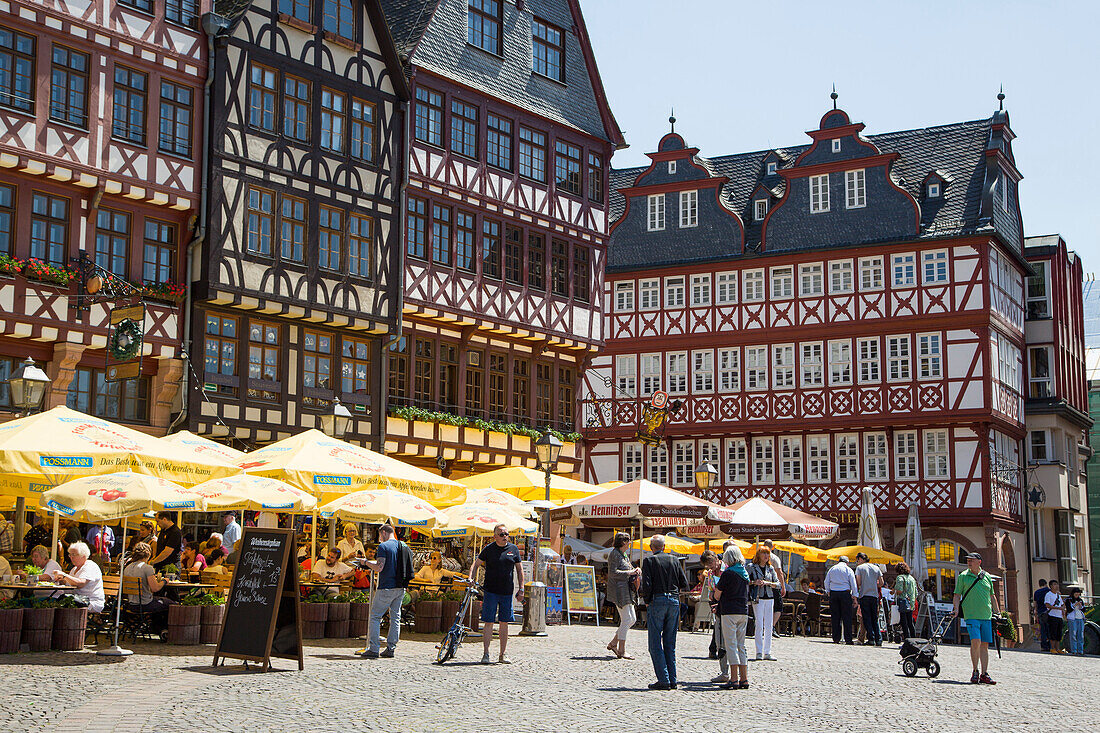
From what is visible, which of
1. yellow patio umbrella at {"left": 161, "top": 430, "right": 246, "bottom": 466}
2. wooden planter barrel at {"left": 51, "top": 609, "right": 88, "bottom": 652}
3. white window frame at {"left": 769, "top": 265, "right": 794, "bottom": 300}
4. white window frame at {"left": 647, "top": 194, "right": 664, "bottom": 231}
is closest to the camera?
wooden planter barrel at {"left": 51, "top": 609, "right": 88, "bottom": 652}

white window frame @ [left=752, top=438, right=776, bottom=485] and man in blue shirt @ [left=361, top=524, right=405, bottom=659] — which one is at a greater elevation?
white window frame @ [left=752, top=438, right=776, bottom=485]

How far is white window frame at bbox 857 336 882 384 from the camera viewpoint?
45.0 m

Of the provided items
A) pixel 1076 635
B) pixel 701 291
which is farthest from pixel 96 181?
pixel 701 291

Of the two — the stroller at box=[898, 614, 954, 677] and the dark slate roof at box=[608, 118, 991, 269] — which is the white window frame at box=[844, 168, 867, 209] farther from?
the stroller at box=[898, 614, 954, 677]

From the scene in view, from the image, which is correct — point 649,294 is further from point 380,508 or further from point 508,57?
point 380,508

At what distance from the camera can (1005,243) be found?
149 ft

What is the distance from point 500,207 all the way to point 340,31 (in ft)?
19.5

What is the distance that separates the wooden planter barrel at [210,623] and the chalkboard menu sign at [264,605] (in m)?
2.39

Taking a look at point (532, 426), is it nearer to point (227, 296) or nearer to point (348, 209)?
point (348, 209)

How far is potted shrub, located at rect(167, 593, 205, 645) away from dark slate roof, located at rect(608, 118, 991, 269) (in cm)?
3285

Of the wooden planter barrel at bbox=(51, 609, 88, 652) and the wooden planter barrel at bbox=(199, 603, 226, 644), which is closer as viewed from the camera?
the wooden planter barrel at bbox=(51, 609, 88, 652)

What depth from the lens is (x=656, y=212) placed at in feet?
164

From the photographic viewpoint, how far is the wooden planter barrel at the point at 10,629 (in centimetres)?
1523

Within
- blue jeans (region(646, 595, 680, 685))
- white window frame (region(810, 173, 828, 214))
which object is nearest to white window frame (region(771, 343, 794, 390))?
white window frame (region(810, 173, 828, 214))
